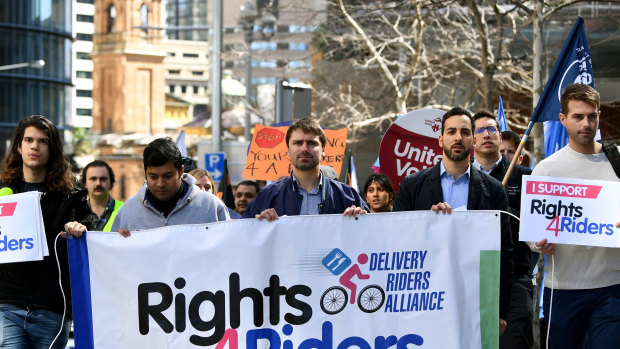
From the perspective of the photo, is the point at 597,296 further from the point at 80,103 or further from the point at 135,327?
the point at 80,103

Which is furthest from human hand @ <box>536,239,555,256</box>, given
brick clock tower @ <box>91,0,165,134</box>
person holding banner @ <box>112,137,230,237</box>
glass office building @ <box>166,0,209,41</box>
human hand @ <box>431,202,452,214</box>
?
glass office building @ <box>166,0,209,41</box>

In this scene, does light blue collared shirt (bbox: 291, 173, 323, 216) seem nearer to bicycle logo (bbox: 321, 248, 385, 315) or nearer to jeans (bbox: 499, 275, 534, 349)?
bicycle logo (bbox: 321, 248, 385, 315)

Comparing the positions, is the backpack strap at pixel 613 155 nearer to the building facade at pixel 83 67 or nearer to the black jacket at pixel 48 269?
the black jacket at pixel 48 269

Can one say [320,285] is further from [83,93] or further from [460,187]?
[83,93]

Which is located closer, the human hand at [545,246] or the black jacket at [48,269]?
the human hand at [545,246]

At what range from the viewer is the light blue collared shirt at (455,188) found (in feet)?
20.7

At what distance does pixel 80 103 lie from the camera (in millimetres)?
160000

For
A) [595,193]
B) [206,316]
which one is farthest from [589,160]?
[206,316]

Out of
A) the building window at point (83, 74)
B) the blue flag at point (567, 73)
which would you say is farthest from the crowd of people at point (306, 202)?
the building window at point (83, 74)

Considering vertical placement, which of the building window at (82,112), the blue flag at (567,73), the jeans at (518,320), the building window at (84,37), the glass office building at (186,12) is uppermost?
the glass office building at (186,12)

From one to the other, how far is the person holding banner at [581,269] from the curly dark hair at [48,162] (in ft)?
8.59

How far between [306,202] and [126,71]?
118797 millimetres

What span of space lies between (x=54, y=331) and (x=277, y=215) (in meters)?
1.37

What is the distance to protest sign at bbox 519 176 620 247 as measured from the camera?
19.2 ft
